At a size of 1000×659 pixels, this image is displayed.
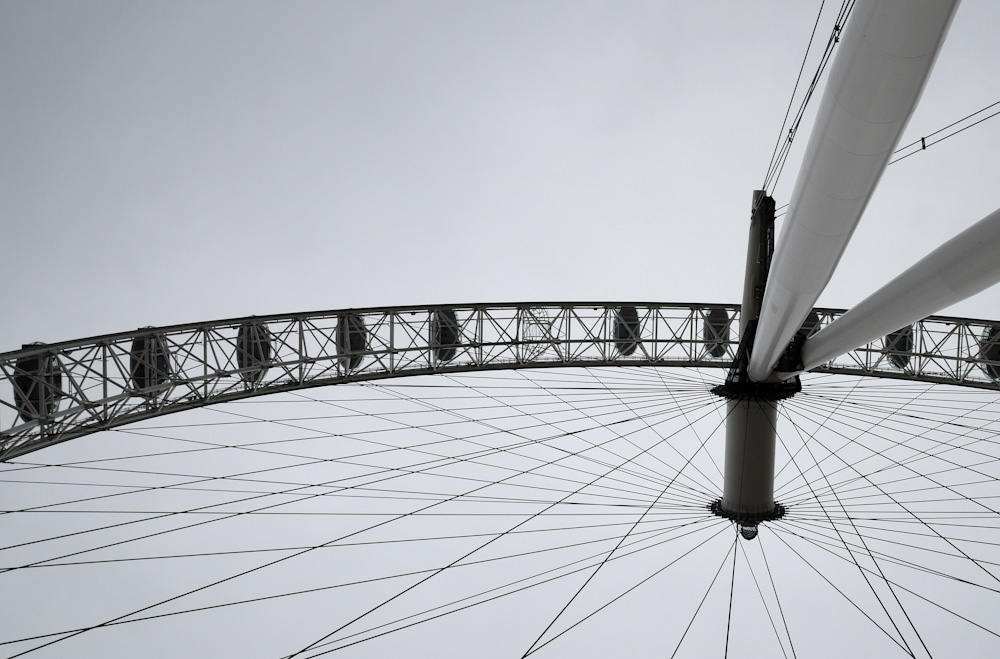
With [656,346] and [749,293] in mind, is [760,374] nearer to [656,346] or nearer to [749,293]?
[749,293]

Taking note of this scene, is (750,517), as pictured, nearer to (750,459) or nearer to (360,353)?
(750,459)

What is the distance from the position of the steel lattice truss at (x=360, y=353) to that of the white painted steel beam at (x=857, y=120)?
17.2 meters

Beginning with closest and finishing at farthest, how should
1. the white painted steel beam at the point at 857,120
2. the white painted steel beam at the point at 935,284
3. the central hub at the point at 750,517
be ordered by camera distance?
1. the white painted steel beam at the point at 857,120
2. the white painted steel beam at the point at 935,284
3. the central hub at the point at 750,517

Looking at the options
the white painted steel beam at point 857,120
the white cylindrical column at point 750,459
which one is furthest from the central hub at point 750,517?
the white painted steel beam at point 857,120

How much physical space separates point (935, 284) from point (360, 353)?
1905 centimetres

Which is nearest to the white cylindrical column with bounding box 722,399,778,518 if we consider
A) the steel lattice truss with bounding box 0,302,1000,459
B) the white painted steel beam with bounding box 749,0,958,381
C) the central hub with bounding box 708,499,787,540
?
the central hub with bounding box 708,499,787,540

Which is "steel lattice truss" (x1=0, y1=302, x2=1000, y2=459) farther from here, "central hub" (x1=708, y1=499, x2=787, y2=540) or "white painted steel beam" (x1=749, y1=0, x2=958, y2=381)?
"white painted steel beam" (x1=749, y1=0, x2=958, y2=381)

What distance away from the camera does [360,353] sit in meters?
26.0

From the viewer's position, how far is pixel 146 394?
2178cm

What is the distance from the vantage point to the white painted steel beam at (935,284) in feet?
31.8

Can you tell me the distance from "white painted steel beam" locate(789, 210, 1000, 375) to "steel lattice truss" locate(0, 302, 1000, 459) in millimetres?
14437

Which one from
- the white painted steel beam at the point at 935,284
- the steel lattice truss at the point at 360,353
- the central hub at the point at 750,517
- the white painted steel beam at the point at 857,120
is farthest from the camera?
the central hub at the point at 750,517

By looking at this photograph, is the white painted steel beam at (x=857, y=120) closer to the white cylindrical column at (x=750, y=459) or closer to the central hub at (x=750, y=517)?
the white cylindrical column at (x=750, y=459)

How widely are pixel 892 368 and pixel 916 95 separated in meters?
26.6
